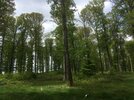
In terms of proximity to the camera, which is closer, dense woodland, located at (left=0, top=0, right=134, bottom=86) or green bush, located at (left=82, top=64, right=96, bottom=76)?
dense woodland, located at (left=0, top=0, right=134, bottom=86)

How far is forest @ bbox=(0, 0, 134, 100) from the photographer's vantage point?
2087 cm

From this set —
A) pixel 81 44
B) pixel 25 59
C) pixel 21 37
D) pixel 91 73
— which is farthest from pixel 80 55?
pixel 25 59

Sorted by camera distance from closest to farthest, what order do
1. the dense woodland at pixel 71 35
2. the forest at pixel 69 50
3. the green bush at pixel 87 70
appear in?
the forest at pixel 69 50 < the dense woodland at pixel 71 35 < the green bush at pixel 87 70

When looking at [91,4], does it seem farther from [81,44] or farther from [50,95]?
[50,95]

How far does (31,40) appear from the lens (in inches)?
2328

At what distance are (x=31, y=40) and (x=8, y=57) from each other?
7032mm

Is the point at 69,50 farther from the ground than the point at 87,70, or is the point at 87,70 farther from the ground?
the point at 69,50

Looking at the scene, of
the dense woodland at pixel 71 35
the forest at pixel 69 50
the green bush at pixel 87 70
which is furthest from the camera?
the green bush at pixel 87 70

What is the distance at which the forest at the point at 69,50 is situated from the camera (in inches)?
821

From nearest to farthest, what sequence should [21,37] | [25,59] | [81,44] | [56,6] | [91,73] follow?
1. [56,6]
2. [91,73]
3. [81,44]
4. [21,37]
5. [25,59]

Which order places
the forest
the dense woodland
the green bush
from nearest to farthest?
the forest < the dense woodland < the green bush

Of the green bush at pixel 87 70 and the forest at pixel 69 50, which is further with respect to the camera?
the green bush at pixel 87 70

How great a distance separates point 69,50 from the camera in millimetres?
38719

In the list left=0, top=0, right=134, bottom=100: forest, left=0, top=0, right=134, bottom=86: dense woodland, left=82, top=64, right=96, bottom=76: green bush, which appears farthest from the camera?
left=82, top=64, right=96, bottom=76: green bush
